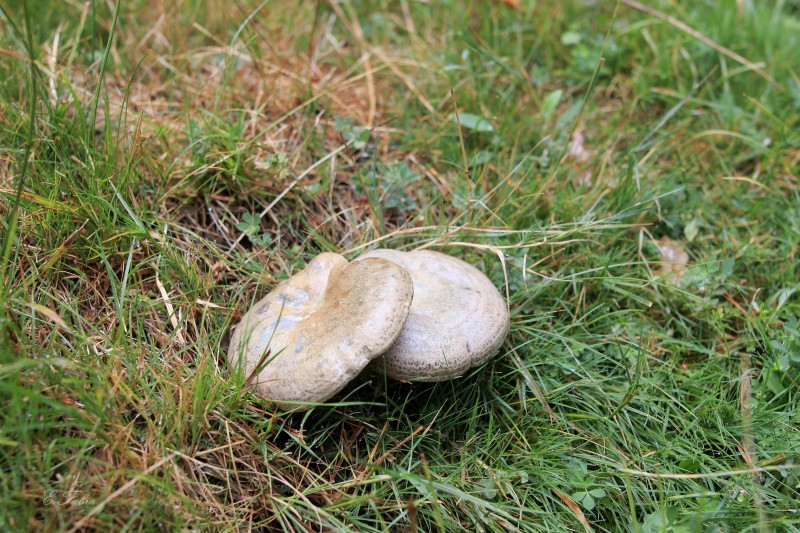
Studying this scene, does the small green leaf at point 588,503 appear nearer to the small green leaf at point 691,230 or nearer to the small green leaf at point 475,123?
the small green leaf at point 691,230

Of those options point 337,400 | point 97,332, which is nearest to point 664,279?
point 337,400

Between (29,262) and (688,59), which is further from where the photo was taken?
(688,59)

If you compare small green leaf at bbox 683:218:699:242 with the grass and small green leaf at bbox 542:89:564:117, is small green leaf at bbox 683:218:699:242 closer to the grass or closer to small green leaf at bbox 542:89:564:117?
the grass

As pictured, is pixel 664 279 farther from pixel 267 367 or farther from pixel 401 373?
pixel 267 367

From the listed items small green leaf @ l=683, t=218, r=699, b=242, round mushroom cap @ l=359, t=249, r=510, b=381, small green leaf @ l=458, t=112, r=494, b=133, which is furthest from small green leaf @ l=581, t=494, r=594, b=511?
small green leaf @ l=458, t=112, r=494, b=133

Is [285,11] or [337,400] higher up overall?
[285,11]

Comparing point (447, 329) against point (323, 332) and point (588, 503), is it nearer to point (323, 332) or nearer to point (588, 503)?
point (323, 332)
